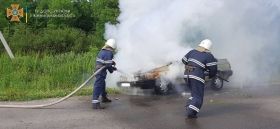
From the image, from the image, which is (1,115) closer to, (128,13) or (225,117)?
(225,117)

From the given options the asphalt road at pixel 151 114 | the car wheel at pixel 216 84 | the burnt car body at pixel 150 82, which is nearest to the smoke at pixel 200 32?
the burnt car body at pixel 150 82

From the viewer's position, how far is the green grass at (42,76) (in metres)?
14.0

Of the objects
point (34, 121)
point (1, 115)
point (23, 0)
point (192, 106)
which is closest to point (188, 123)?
point (192, 106)

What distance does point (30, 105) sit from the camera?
1241 cm

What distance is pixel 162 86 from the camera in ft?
46.6

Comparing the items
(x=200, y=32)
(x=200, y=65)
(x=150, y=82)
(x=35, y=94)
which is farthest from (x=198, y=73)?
(x=35, y=94)

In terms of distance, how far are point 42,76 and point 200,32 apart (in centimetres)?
536

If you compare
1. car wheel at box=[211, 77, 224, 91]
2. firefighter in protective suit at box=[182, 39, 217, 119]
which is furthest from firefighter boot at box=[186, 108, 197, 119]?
car wheel at box=[211, 77, 224, 91]

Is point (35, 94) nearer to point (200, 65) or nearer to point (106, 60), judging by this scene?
point (106, 60)

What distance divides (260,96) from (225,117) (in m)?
3.39

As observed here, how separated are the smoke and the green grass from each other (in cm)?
159

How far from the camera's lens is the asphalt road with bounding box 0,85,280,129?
10219 mm

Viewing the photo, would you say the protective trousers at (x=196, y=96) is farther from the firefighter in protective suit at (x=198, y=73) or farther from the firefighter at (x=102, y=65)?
the firefighter at (x=102, y=65)

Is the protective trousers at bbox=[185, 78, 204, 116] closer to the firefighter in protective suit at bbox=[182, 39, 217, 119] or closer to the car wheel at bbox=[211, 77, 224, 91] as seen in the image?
the firefighter in protective suit at bbox=[182, 39, 217, 119]
